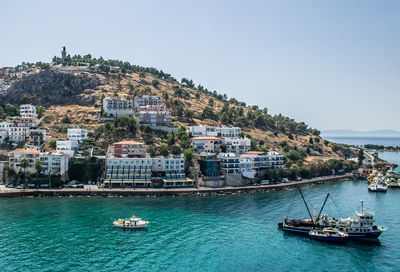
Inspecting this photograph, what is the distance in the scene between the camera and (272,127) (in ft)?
566

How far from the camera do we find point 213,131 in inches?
5059

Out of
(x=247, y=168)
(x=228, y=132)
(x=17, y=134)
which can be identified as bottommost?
(x=247, y=168)

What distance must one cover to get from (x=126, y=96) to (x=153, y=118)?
1188 inches

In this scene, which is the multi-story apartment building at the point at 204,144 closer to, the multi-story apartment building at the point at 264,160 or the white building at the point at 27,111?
the multi-story apartment building at the point at 264,160

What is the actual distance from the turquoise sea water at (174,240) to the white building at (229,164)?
20931 millimetres

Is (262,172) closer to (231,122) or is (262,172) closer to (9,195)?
(231,122)

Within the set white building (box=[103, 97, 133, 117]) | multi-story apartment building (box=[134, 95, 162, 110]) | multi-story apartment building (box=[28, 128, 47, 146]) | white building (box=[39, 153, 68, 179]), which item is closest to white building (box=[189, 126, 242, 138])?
multi-story apartment building (box=[134, 95, 162, 110])

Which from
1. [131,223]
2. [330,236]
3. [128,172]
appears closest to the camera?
[330,236]

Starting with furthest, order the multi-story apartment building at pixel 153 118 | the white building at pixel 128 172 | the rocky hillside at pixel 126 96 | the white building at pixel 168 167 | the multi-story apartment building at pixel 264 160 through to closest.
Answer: the rocky hillside at pixel 126 96 → the multi-story apartment building at pixel 153 118 → the multi-story apartment building at pixel 264 160 → the white building at pixel 168 167 → the white building at pixel 128 172

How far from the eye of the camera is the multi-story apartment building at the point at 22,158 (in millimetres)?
88938

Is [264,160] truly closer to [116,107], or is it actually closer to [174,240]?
[174,240]

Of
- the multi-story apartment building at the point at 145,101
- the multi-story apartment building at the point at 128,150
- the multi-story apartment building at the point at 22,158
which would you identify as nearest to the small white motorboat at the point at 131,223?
the multi-story apartment building at the point at 128,150

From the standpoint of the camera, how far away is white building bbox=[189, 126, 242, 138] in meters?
127

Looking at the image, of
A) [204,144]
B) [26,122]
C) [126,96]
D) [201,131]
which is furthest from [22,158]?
[126,96]
